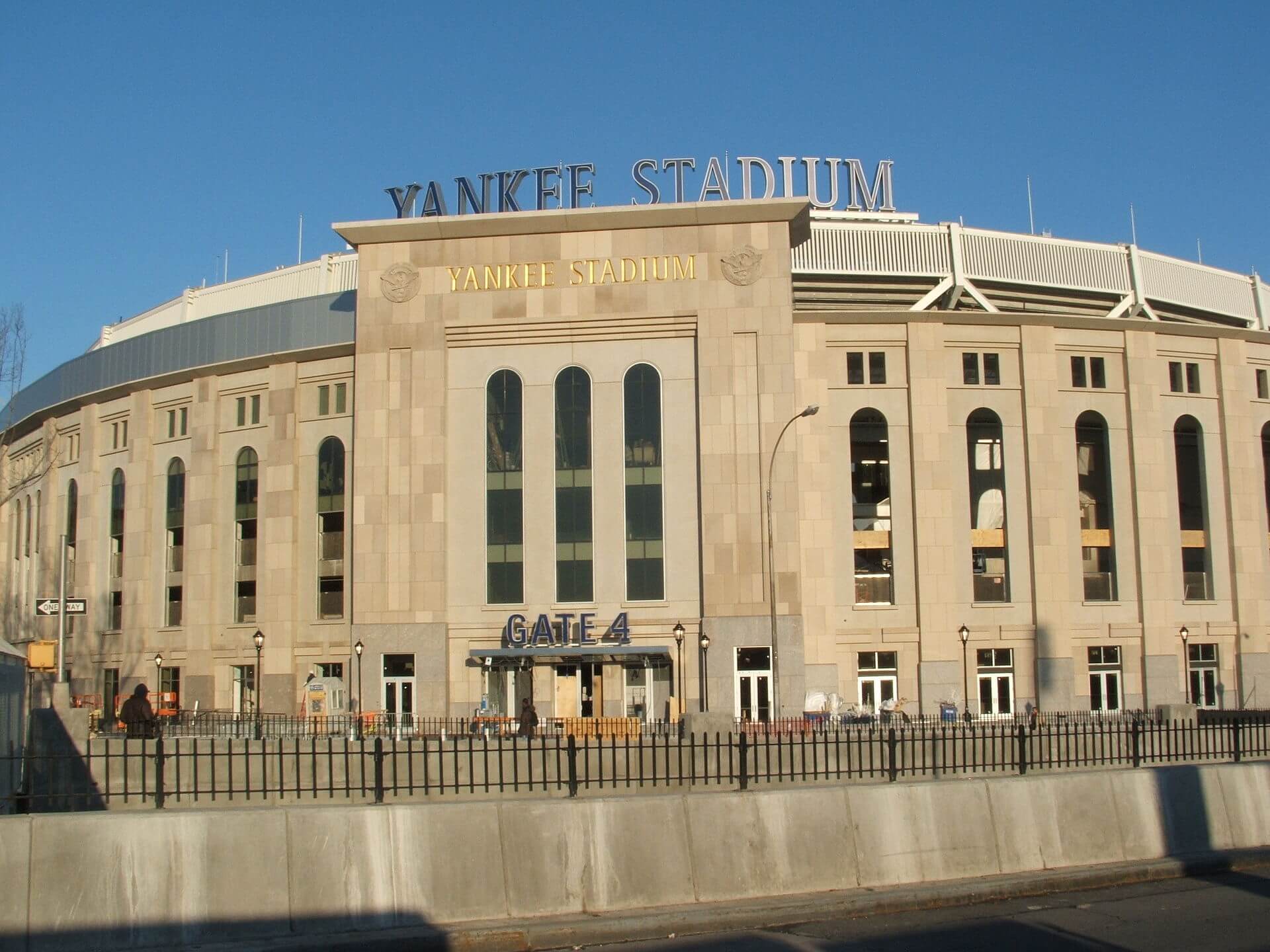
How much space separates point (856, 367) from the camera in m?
62.1

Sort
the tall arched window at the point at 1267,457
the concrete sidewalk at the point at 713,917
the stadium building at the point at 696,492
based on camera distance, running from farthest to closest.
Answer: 1. the tall arched window at the point at 1267,457
2. the stadium building at the point at 696,492
3. the concrete sidewalk at the point at 713,917

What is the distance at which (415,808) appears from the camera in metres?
15.4

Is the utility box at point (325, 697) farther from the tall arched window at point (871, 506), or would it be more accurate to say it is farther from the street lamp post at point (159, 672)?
the tall arched window at point (871, 506)

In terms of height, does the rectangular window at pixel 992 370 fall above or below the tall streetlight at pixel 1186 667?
above

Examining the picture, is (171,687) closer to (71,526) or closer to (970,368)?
(71,526)

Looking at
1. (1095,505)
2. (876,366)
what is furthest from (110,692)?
(1095,505)

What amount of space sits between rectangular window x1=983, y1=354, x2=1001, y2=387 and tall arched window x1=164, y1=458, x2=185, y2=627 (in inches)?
1621

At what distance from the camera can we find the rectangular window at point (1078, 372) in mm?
63625

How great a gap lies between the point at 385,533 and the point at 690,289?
1755 cm

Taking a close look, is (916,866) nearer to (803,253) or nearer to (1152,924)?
(1152,924)

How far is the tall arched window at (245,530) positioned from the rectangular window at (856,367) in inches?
1167

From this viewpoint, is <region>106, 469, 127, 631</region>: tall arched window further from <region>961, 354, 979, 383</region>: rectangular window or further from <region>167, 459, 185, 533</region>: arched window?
<region>961, 354, 979, 383</region>: rectangular window

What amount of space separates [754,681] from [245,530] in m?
27.7

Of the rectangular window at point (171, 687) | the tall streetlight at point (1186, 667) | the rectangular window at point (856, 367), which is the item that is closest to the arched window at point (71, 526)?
the rectangular window at point (171, 687)
